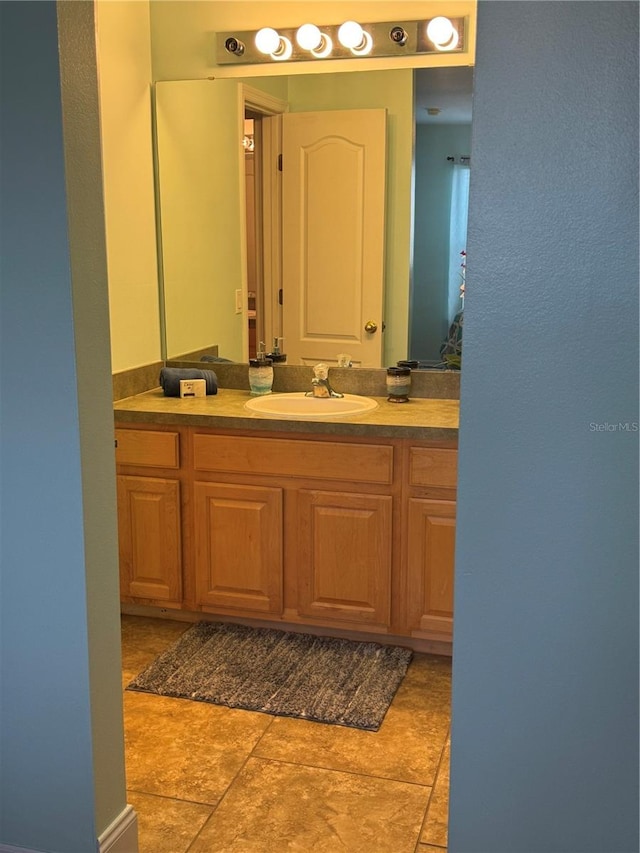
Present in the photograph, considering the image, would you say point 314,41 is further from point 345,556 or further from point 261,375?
point 345,556

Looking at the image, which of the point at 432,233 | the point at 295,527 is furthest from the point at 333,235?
the point at 295,527

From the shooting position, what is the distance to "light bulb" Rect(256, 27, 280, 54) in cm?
335

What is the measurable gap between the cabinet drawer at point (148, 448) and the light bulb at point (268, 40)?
148 centimetres

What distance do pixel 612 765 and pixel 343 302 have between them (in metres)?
2.24

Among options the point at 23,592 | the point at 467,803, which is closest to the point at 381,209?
the point at 23,592

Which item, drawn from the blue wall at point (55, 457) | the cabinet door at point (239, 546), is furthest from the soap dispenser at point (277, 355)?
the blue wall at point (55, 457)

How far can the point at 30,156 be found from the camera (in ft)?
5.77

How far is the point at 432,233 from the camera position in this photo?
11.0 feet

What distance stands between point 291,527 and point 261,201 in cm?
130

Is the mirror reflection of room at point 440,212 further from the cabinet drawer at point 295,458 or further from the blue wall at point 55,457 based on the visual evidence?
the blue wall at point 55,457

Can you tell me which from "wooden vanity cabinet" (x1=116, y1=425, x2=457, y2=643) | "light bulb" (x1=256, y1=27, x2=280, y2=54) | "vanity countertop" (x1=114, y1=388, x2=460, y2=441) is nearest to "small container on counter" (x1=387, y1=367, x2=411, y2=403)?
"vanity countertop" (x1=114, y1=388, x2=460, y2=441)

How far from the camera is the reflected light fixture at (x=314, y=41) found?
332 centimetres

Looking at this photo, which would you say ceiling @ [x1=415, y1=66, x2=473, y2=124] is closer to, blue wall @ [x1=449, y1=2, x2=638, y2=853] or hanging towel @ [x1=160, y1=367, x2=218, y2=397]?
hanging towel @ [x1=160, y1=367, x2=218, y2=397]

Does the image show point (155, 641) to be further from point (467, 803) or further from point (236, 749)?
point (467, 803)
